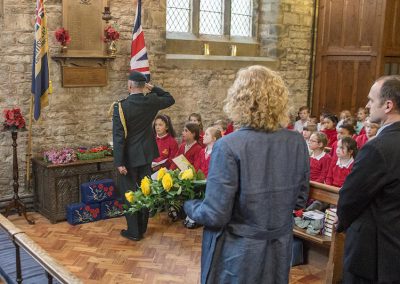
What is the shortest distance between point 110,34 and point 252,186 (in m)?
4.74

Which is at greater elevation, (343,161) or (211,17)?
(211,17)

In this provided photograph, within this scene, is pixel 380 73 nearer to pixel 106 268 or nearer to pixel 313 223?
pixel 313 223

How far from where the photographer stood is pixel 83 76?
6465 mm

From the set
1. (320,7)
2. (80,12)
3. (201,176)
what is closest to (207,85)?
(80,12)

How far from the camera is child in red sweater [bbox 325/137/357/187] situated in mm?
5004

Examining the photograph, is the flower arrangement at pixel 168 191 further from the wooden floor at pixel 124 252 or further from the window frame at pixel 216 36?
the window frame at pixel 216 36

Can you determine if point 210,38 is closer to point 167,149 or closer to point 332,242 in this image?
point 167,149

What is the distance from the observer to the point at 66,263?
4.54 metres

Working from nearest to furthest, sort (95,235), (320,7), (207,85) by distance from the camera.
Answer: (95,235)
(207,85)
(320,7)

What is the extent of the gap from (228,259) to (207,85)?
593 centimetres

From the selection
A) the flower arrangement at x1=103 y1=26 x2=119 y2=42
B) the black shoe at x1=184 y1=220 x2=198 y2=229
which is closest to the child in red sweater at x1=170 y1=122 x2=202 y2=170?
the black shoe at x1=184 y1=220 x2=198 y2=229

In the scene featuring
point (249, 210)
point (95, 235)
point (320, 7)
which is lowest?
point (95, 235)

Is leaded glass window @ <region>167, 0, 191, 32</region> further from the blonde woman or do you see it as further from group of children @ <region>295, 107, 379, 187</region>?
the blonde woman

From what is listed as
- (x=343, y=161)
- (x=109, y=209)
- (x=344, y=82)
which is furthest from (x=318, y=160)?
(x=344, y=82)
